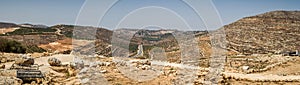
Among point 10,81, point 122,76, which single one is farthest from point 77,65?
point 10,81

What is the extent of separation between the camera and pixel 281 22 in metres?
57.9

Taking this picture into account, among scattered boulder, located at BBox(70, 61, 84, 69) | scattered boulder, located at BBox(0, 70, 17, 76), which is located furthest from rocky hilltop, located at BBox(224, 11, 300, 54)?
scattered boulder, located at BBox(0, 70, 17, 76)

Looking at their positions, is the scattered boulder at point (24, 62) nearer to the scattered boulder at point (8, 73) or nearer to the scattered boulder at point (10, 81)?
the scattered boulder at point (8, 73)

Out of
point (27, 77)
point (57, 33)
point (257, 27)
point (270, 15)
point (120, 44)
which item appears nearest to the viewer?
point (27, 77)

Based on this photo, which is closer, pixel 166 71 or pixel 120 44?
pixel 166 71

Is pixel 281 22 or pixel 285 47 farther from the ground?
pixel 281 22

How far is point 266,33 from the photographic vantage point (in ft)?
174

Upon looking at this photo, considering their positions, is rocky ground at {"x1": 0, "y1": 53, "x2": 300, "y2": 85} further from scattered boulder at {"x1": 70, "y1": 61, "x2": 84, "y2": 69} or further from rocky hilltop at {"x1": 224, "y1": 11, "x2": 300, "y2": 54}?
rocky hilltop at {"x1": 224, "y1": 11, "x2": 300, "y2": 54}

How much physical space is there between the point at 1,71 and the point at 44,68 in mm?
3049

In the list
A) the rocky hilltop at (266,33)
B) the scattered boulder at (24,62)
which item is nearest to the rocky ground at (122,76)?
the scattered boulder at (24,62)

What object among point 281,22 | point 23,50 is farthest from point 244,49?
point 23,50

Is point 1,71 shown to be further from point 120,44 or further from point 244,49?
point 244,49

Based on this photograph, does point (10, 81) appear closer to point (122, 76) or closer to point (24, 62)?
point (122, 76)

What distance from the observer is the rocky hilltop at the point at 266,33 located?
45541 millimetres
